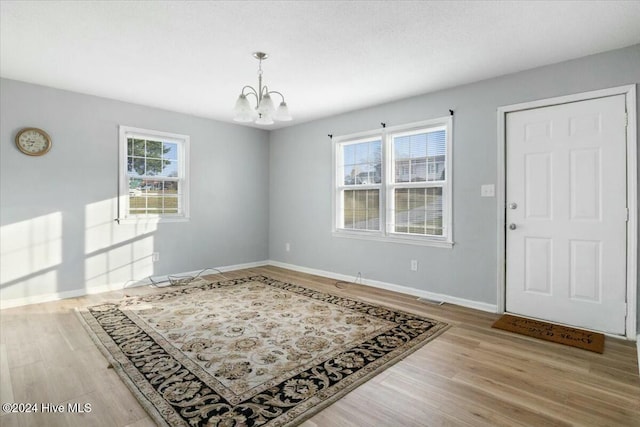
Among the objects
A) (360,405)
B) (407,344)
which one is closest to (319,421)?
(360,405)

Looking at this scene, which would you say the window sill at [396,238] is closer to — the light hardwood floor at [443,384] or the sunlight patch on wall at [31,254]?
the light hardwood floor at [443,384]

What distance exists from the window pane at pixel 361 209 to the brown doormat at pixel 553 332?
1.94 metres

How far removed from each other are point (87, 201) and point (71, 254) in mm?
666

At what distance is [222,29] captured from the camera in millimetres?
2539

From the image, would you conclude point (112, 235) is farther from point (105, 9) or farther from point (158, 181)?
point (105, 9)

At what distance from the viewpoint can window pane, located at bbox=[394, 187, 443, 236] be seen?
13.1ft

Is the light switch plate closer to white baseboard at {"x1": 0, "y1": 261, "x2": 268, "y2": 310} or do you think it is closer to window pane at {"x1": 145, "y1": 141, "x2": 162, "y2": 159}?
white baseboard at {"x1": 0, "y1": 261, "x2": 268, "y2": 310}

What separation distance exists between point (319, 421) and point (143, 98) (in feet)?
14.0

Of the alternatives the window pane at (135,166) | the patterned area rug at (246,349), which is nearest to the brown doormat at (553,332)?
the patterned area rug at (246,349)

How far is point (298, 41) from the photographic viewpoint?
2.72 meters

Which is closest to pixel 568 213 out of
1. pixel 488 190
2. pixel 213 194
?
pixel 488 190

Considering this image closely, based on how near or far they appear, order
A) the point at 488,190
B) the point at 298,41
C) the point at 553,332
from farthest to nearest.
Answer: the point at 488,190 < the point at 553,332 < the point at 298,41

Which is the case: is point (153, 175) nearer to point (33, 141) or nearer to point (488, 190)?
point (33, 141)

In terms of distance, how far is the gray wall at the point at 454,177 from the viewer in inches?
122
